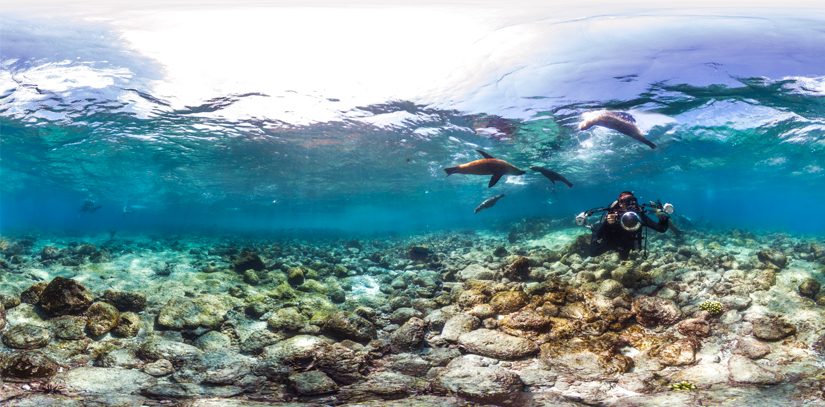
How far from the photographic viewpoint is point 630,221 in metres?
5.56

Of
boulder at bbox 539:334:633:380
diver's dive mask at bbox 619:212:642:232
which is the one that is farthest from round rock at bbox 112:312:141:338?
diver's dive mask at bbox 619:212:642:232

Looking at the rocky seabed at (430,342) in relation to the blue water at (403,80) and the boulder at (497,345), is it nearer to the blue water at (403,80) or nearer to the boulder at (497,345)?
the boulder at (497,345)

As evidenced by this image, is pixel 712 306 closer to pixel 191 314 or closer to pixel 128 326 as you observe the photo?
pixel 191 314

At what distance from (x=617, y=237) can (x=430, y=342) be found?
4142 millimetres

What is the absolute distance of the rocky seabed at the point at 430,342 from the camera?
128 inches

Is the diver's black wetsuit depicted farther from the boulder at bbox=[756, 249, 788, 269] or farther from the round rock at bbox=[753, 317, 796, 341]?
the boulder at bbox=[756, 249, 788, 269]

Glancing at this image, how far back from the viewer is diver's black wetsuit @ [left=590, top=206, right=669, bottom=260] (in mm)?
6117

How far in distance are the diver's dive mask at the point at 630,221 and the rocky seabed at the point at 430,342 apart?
1.11 meters

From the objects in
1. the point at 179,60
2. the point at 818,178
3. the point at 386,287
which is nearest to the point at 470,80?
the point at 386,287

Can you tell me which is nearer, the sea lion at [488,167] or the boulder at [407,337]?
the boulder at [407,337]

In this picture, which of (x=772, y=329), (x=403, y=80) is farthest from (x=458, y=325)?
(x=403, y=80)

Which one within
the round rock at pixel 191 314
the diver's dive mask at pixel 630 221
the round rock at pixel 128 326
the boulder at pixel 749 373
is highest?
the diver's dive mask at pixel 630 221

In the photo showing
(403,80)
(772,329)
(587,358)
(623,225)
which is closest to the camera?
(587,358)

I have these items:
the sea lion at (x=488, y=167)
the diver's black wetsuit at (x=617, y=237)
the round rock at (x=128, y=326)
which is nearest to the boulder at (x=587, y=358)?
the diver's black wetsuit at (x=617, y=237)
